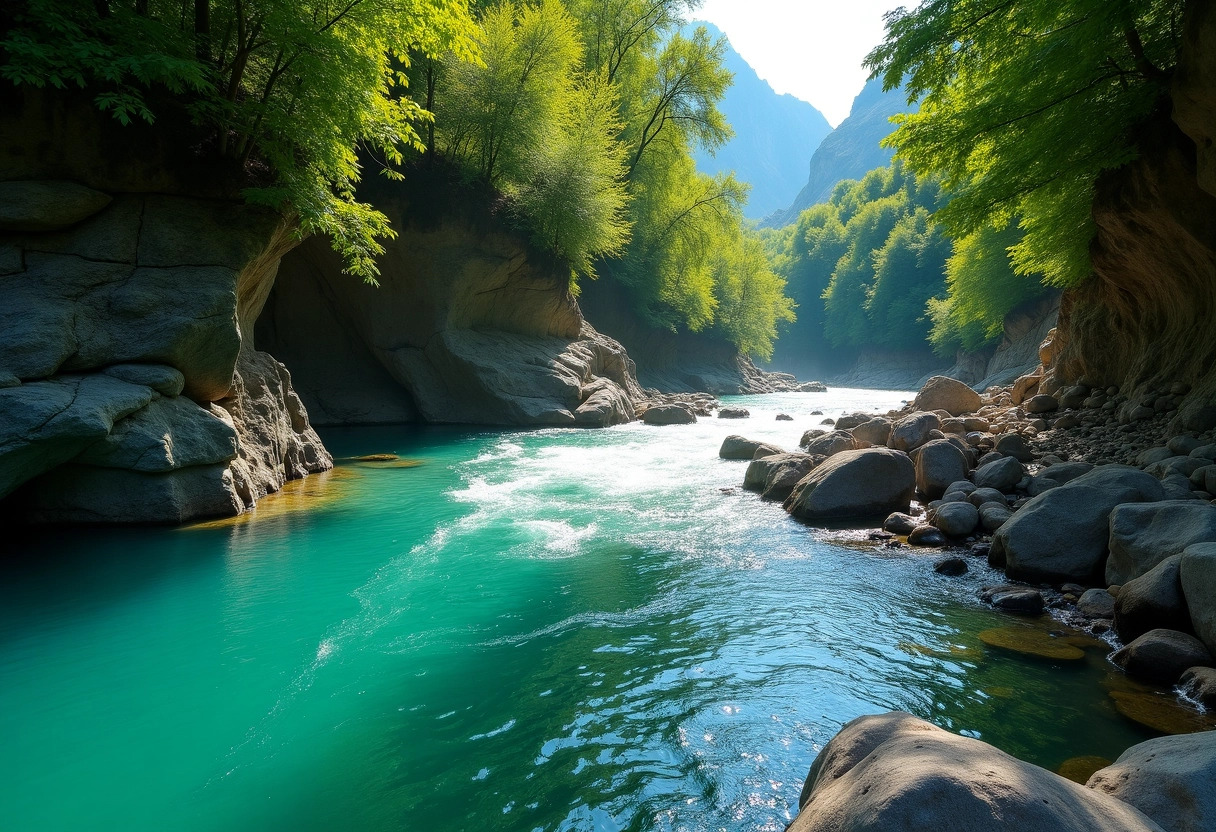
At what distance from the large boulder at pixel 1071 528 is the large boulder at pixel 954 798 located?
15.7ft

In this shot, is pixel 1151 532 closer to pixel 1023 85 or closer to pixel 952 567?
pixel 952 567

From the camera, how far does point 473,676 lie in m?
4.73

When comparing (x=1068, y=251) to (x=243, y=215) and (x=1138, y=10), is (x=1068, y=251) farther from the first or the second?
(x=243, y=215)

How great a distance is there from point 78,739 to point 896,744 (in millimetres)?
4546

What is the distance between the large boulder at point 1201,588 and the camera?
14.3 ft

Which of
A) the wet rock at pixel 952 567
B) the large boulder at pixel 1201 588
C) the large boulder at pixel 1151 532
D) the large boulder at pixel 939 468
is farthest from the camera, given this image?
the large boulder at pixel 939 468

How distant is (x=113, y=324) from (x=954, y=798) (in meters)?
9.75

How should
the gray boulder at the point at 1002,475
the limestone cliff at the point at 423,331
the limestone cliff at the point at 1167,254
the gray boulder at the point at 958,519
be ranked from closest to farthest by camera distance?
the limestone cliff at the point at 1167,254 < the gray boulder at the point at 958,519 < the gray boulder at the point at 1002,475 < the limestone cliff at the point at 423,331

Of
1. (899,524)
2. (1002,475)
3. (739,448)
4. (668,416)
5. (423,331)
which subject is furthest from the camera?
(668,416)

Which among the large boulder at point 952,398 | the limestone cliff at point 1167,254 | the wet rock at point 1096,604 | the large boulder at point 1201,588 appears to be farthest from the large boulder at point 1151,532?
the large boulder at point 952,398

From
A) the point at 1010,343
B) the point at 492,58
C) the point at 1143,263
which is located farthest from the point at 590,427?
the point at 1010,343

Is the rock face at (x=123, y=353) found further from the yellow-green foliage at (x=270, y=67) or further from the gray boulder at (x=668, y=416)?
the gray boulder at (x=668, y=416)

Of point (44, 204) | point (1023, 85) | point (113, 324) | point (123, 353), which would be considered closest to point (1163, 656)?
point (1023, 85)

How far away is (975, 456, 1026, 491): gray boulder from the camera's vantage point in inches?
A: 349
